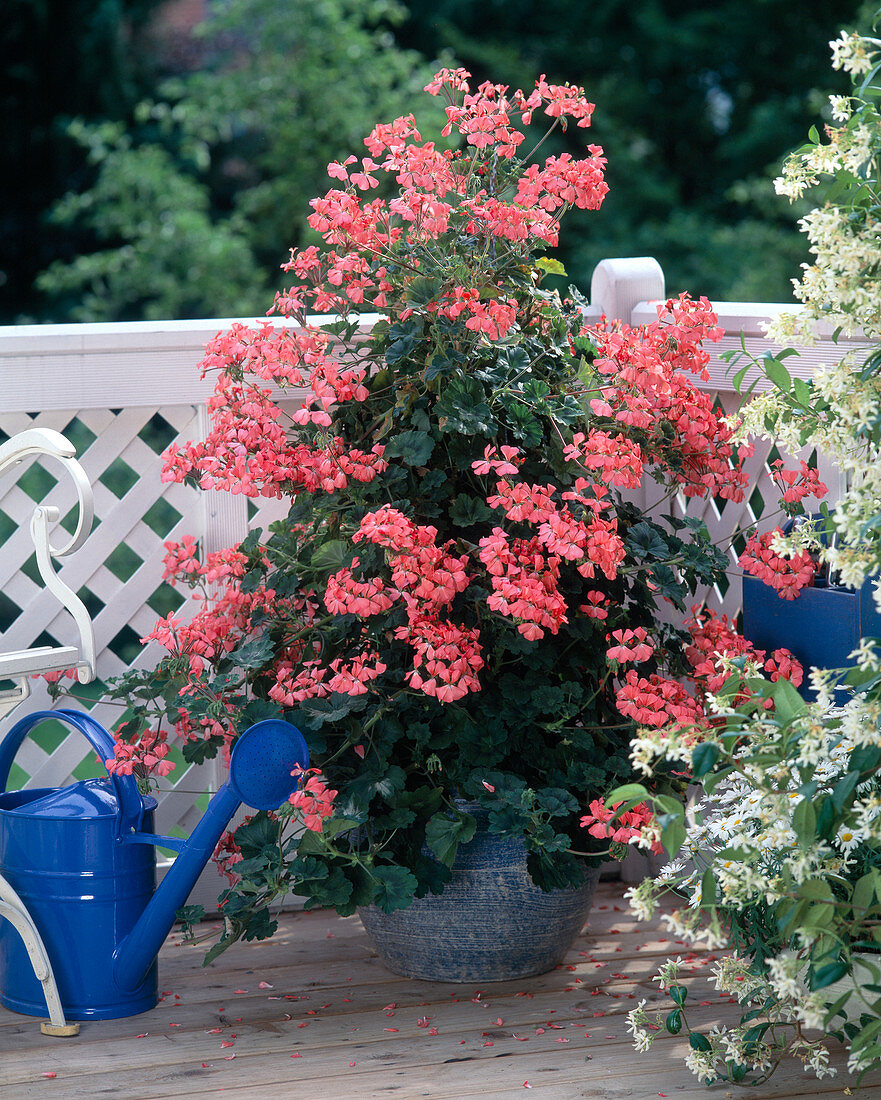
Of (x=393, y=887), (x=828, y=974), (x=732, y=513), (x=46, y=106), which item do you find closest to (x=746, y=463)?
(x=732, y=513)

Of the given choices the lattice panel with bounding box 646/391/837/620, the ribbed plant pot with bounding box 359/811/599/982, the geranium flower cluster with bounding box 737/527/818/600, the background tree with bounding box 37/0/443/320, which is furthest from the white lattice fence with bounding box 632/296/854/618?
the background tree with bounding box 37/0/443/320

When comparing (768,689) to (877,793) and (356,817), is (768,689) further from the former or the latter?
(356,817)

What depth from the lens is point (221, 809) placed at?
1893 mm

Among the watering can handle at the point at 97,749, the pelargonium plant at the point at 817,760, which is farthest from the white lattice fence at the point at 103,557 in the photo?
the pelargonium plant at the point at 817,760

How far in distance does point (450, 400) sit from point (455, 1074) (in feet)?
3.07

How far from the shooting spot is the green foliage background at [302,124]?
246 inches

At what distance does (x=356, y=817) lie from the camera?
1.77 meters

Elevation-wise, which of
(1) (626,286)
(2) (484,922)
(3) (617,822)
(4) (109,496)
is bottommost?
(2) (484,922)

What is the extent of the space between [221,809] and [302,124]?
511 centimetres

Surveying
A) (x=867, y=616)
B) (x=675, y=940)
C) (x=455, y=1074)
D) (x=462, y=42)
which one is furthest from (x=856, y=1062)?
(x=462, y=42)

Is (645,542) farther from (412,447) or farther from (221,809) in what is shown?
(221,809)

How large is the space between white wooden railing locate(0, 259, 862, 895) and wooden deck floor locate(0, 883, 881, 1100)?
351 mm

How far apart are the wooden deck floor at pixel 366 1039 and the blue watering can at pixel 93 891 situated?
0.06 m

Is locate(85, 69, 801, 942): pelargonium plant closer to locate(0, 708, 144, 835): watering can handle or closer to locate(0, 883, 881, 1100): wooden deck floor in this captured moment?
locate(0, 708, 144, 835): watering can handle
